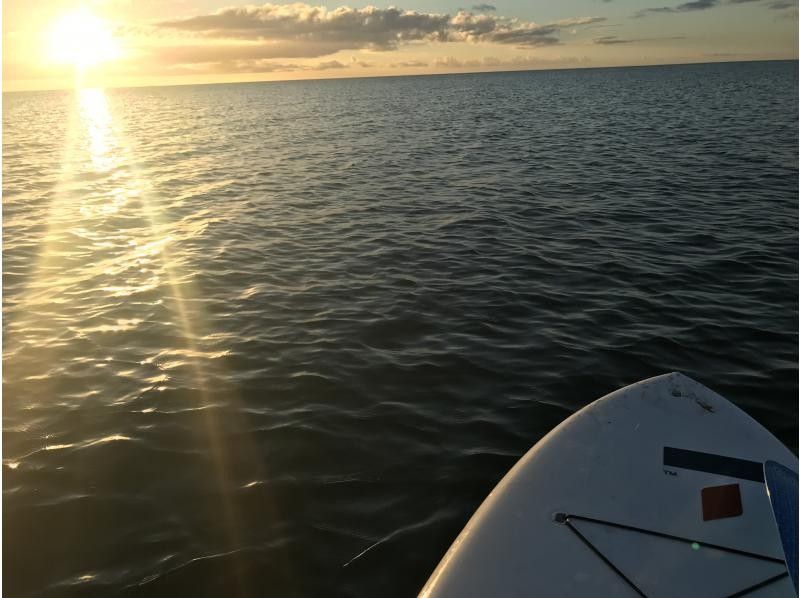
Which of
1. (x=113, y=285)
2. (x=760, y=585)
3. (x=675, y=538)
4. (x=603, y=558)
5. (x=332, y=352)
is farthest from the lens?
(x=113, y=285)

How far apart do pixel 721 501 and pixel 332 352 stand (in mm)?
5640

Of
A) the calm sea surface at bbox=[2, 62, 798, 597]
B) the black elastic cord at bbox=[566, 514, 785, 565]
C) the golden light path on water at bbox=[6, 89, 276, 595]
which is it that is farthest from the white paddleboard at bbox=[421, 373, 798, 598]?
the golden light path on water at bbox=[6, 89, 276, 595]

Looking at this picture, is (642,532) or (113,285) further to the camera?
(113,285)

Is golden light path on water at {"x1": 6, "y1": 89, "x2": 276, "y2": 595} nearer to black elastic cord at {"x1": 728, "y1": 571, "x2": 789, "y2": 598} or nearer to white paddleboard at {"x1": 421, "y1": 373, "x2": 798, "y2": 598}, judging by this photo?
white paddleboard at {"x1": 421, "y1": 373, "x2": 798, "y2": 598}

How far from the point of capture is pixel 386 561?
5.42 meters

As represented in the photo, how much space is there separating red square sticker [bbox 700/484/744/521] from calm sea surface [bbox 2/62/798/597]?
6.69 feet

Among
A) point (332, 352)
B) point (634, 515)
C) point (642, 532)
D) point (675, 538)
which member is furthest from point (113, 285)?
point (675, 538)

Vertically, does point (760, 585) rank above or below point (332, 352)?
below

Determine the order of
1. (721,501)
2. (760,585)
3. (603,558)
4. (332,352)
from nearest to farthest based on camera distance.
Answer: (760,585) → (603,558) → (721,501) → (332,352)

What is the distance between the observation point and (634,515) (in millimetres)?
5156

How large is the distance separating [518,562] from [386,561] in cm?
131

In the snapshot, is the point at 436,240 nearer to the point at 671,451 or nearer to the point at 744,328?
the point at 744,328

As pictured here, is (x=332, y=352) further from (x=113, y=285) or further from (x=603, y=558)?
(x=113, y=285)

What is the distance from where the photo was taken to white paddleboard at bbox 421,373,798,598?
456 cm
